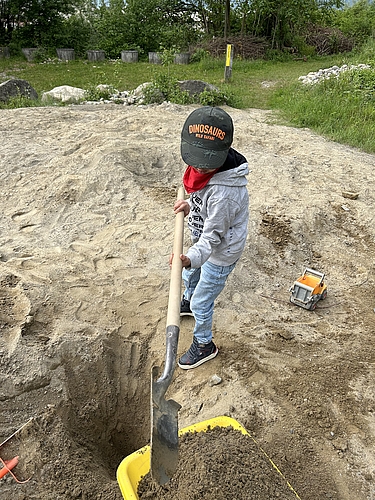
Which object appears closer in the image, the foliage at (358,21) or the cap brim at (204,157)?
the cap brim at (204,157)

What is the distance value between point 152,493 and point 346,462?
41.1 inches

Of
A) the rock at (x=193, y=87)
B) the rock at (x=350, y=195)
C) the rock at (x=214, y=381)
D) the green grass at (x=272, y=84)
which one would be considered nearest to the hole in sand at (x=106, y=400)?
the rock at (x=214, y=381)

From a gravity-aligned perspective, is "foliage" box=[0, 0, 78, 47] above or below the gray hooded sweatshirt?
above

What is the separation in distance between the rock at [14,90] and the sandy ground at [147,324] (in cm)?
347

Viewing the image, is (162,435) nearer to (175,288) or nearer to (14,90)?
(175,288)

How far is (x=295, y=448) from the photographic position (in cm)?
215

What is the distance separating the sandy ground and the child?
379 mm

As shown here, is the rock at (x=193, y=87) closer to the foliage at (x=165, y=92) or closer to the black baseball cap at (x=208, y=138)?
the foliage at (x=165, y=92)

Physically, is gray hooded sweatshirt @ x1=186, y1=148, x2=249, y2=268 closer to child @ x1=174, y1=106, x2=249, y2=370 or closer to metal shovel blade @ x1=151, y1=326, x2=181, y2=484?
child @ x1=174, y1=106, x2=249, y2=370

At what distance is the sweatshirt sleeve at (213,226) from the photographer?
2145mm

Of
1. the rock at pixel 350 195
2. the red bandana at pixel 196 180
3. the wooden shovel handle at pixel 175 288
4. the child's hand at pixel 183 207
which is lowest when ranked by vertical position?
the rock at pixel 350 195

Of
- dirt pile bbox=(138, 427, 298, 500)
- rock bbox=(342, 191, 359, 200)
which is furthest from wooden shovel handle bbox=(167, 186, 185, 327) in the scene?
rock bbox=(342, 191, 359, 200)

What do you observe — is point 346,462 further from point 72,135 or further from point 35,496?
point 72,135

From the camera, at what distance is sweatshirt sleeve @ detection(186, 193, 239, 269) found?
2145mm
